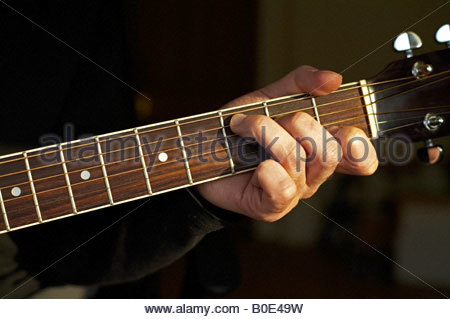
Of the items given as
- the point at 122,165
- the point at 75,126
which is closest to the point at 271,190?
the point at 122,165

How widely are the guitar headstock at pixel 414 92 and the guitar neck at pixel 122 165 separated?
3 cm

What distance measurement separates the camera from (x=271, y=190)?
463 mm

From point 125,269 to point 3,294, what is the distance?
0.75 ft

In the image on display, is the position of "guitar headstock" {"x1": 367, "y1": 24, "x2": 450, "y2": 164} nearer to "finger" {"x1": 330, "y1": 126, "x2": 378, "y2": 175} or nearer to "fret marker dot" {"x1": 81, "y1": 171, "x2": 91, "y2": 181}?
"finger" {"x1": 330, "y1": 126, "x2": 378, "y2": 175}

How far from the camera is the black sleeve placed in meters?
0.60

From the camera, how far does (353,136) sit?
0.46 m

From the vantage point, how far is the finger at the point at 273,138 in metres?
0.45

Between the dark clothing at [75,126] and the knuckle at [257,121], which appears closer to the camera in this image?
the knuckle at [257,121]

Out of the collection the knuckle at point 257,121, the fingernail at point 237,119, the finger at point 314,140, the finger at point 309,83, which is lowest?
the finger at point 314,140

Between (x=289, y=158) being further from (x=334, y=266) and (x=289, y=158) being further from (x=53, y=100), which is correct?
(x=334, y=266)

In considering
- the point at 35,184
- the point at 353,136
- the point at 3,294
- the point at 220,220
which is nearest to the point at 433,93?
the point at 353,136

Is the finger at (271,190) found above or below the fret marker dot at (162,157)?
below

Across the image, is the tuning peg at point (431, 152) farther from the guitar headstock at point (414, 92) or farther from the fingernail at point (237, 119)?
the fingernail at point (237, 119)

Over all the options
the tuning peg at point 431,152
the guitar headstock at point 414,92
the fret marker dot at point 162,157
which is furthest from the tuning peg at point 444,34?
the fret marker dot at point 162,157
